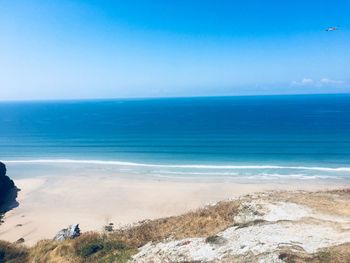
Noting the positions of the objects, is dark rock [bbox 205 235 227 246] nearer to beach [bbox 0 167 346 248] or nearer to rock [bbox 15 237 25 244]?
beach [bbox 0 167 346 248]

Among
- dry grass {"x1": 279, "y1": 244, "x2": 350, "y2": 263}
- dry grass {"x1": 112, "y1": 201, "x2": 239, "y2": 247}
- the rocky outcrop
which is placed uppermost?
dry grass {"x1": 279, "y1": 244, "x2": 350, "y2": 263}

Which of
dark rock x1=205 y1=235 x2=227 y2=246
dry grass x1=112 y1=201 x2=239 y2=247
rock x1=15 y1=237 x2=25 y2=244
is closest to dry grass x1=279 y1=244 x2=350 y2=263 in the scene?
dark rock x1=205 y1=235 x2=227 y2=246

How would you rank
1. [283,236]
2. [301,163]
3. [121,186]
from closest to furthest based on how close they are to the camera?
[283,236]
[121,186]
[301,163]

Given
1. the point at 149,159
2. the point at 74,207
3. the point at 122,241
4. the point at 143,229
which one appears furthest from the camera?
the point at 149,159

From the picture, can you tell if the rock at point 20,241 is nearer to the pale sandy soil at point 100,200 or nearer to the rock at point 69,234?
the pale sandy soil at point 100,200

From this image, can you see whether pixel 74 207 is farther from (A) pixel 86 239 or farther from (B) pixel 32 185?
(A) pixel 86 239

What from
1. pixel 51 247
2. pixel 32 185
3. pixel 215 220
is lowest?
pixel 32 185

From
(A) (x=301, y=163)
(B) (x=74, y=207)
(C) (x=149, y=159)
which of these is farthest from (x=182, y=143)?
(B) (x=74, y=207)

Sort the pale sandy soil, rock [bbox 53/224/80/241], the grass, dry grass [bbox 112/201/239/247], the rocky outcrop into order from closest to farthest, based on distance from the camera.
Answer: the grass
dry grass [bbox 112/201/239/247]
rock [bbox 53/224/80/241]
the pale sandy soil
the rocky outcrop

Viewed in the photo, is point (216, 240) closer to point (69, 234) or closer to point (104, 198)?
point (69, 234)
